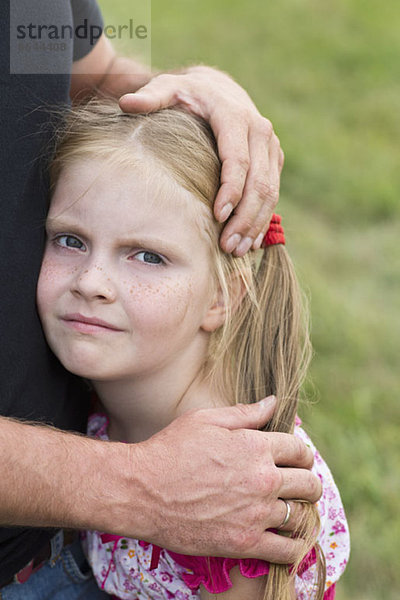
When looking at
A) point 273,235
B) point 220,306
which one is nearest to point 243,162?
point 273,235

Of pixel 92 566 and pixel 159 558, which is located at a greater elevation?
pixel 159 558

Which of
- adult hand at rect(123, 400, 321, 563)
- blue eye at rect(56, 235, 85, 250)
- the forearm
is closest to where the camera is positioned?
the forearm

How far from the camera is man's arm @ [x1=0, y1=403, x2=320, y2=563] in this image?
65.7 inches

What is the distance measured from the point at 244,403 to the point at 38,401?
529 mm

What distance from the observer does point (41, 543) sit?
6.82ft

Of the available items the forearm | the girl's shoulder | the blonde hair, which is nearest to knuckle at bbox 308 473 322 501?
the blonde hair

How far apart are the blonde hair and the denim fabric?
1.93 ft

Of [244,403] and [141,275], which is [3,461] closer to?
[141,275]

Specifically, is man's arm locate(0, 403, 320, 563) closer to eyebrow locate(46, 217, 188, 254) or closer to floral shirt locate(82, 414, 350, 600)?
floral shirt locate(82, 414, 350, 600)

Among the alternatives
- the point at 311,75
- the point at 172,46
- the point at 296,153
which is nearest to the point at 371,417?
the point at 296,153

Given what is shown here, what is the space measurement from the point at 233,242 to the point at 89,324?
1.35 feet

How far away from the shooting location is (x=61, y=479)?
66.3 inches

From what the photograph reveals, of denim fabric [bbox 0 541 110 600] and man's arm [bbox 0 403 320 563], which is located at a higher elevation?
man's arm [bbox 0 403 320 563]

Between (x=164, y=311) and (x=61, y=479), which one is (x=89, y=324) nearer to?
(x=164, y=311)
